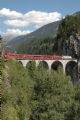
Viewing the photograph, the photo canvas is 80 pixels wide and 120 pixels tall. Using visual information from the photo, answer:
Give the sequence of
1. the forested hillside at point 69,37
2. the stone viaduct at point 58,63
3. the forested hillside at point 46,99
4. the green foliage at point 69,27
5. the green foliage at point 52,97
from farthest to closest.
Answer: the green foliage at point 69,27
the forested hillside at point 69,37
the stone viaduct at point 58,63
the green foliage at point 52,97
the forested hillside at point 46,99

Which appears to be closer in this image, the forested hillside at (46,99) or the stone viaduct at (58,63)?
the forested hillside at (46,99)

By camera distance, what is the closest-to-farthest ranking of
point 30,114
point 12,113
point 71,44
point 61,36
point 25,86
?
point 12,113, point 30,114, point 25,86, point 71,44, point 61,36

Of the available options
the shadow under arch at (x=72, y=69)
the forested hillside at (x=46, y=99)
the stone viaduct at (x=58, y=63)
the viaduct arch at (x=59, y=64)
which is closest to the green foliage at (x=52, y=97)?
the forested hillside at (x=46, y=99)

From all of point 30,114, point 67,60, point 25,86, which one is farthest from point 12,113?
point 67,60

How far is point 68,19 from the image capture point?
557ft

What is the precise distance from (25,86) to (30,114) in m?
14.2

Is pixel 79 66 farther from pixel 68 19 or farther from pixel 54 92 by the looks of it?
pixel 54 92

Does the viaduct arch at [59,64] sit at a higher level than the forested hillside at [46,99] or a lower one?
higher

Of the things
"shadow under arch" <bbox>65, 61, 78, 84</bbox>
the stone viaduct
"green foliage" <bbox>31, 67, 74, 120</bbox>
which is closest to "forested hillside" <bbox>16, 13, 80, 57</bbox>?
"shadow under arch" <bbox>65, 61, 78, 84</bbox>

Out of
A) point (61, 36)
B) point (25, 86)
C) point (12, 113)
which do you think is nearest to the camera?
point (12, 113)

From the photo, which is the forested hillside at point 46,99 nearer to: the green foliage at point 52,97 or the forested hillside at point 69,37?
the green foliage at point 52,97

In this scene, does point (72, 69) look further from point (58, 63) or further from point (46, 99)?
point (46, 99)

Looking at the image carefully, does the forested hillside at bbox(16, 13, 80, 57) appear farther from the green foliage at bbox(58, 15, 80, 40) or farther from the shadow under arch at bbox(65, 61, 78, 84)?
the shadow under arch at bbox(65, 61, 78, 84)

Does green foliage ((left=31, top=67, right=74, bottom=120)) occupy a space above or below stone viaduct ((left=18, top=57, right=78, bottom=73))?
below
